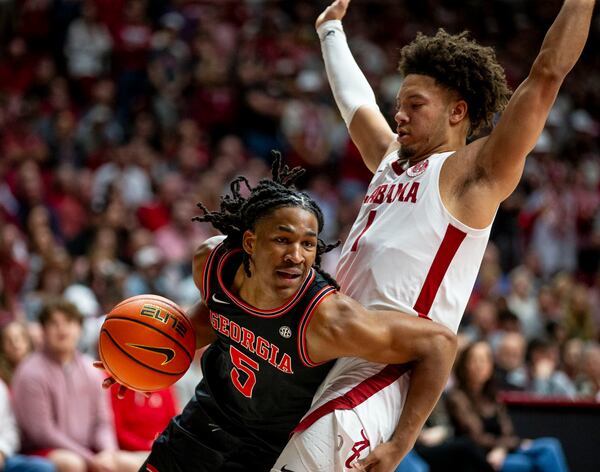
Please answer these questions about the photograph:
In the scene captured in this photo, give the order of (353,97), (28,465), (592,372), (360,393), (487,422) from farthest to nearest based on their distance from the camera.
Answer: (592,372) < (487,422) < (28,465) < (353,97) < (360,393)

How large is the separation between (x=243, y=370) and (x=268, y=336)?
0.77ft

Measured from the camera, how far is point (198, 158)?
419 inches

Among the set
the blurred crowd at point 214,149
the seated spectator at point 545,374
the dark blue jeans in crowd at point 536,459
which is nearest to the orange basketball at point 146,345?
the dark blue jeans in crowd at point 536,459

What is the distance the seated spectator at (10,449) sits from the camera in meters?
5.62

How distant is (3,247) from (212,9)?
17.8 ft

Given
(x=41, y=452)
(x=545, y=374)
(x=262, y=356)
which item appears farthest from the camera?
(x=545, y=374)

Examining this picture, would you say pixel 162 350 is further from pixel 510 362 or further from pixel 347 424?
pixel 510 362

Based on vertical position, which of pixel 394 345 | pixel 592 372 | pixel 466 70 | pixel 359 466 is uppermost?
pixel 592 372

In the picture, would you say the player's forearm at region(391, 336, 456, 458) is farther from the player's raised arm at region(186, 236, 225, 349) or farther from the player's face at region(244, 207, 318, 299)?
the player's raised arm at region(186, 236, 225, 349)

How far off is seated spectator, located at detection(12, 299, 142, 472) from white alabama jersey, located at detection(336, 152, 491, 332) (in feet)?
10.2

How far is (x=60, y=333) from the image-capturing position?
20.3 ft

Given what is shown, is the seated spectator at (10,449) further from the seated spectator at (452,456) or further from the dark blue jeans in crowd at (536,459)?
the dark blue jeans in crowd at (536,459)

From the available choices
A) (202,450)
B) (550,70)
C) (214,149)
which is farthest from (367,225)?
(214,149)

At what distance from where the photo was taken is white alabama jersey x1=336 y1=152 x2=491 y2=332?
3.32 m
